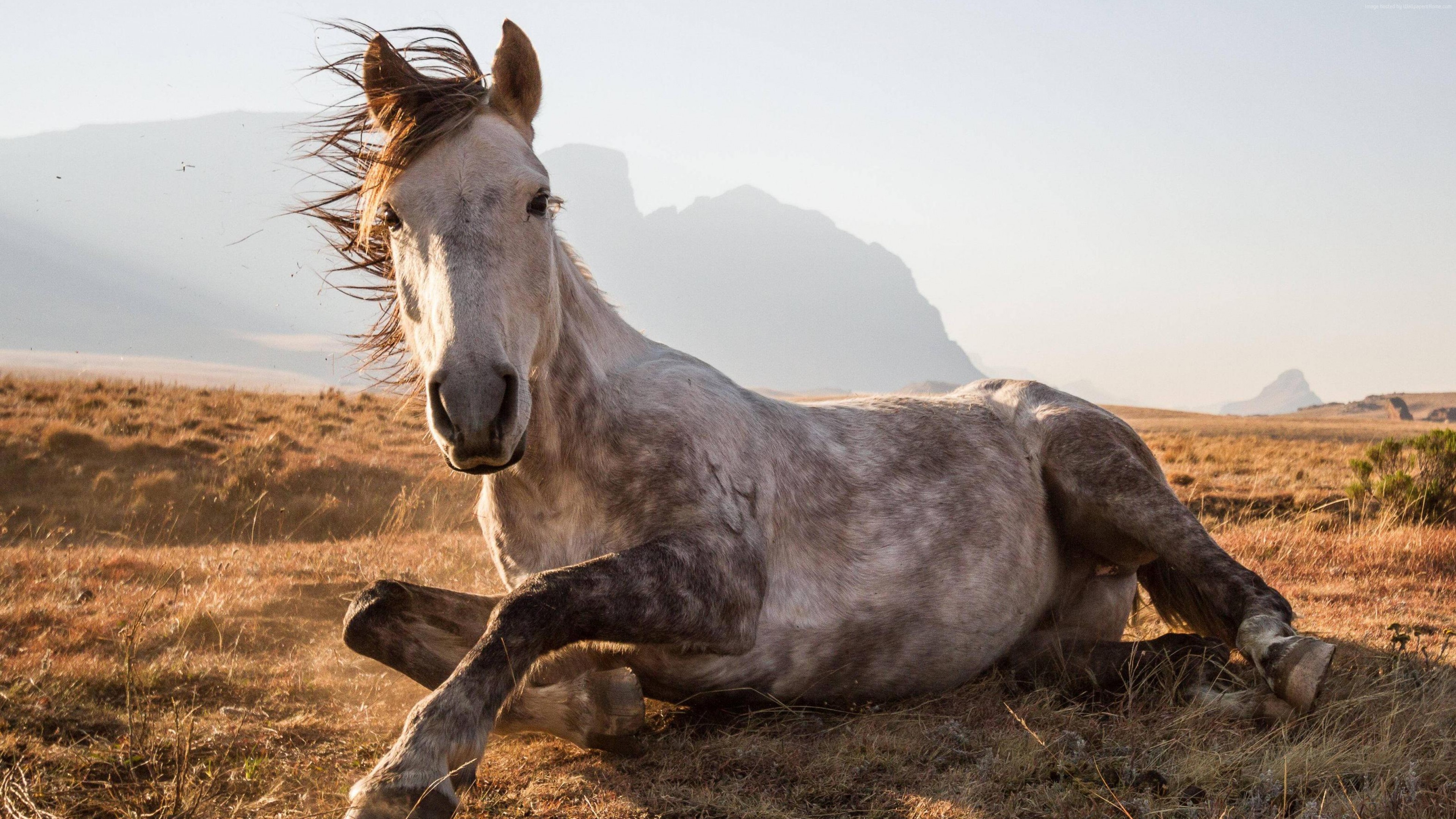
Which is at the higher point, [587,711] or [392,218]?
[392,218]

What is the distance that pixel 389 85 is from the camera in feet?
11.3

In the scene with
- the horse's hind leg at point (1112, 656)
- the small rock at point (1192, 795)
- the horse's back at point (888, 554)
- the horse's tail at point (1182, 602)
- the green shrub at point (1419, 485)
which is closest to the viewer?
the small rock at point (1192, 795)

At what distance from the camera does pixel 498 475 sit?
3479mm

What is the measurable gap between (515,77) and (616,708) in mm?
2507

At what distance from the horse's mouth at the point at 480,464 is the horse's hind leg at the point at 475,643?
2.44 feet

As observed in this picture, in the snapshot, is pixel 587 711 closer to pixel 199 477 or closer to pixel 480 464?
pixel 480 464

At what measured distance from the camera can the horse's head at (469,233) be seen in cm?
248

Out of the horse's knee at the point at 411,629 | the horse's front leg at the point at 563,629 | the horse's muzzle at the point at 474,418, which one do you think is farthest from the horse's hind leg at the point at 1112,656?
the horse's muzzle at the point at 474,418

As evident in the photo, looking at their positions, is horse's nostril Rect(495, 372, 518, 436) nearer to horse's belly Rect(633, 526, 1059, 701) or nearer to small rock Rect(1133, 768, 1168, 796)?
horse's belly Rect(633, 526, 1059, 701)

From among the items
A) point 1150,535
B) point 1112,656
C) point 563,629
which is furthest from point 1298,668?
point 563,629

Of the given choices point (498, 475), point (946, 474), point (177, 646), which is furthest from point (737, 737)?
point (177, 646)

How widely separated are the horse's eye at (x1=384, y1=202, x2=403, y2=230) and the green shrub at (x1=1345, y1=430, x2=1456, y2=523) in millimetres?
8950

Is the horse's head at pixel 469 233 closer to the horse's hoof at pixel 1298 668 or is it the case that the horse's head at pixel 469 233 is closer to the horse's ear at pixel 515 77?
the horse's ear at pixel 515 77

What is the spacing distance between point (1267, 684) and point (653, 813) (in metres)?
2.51
